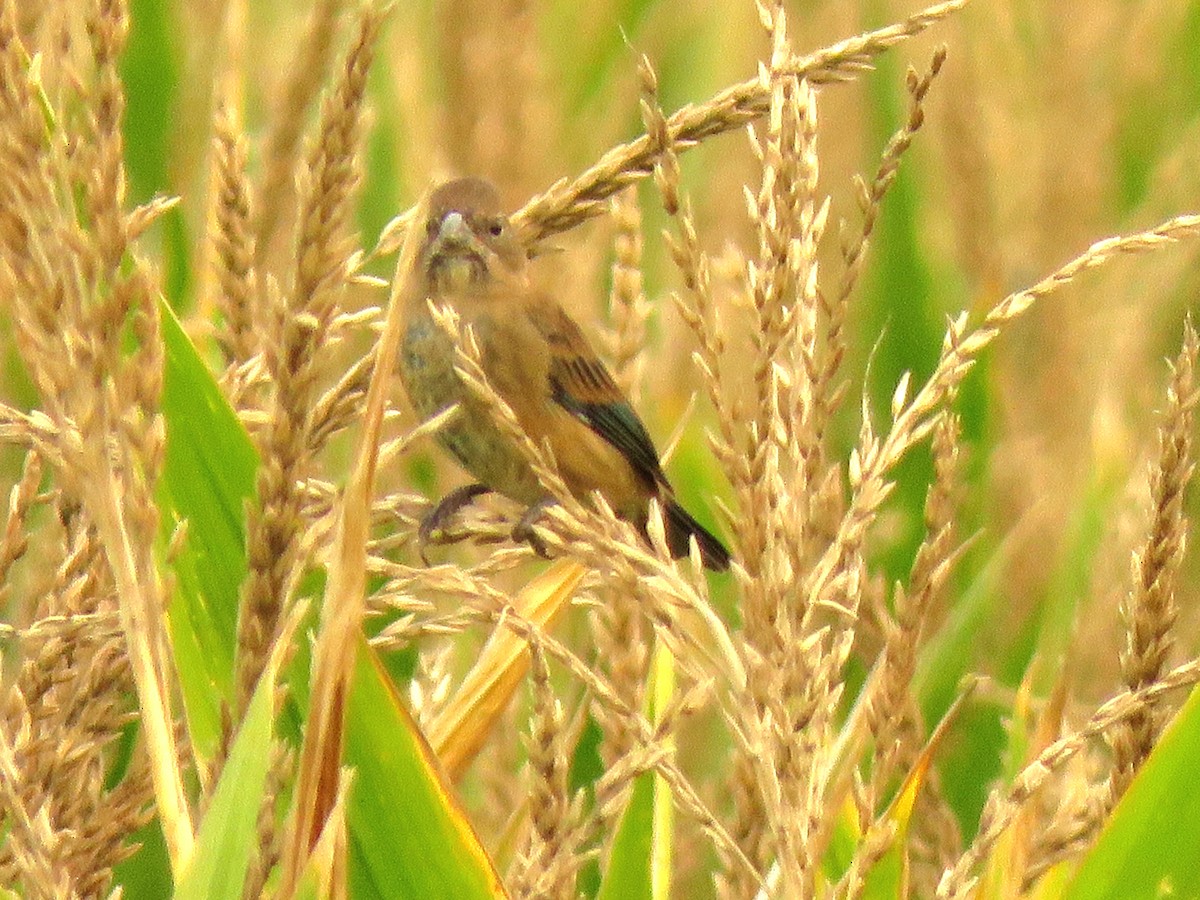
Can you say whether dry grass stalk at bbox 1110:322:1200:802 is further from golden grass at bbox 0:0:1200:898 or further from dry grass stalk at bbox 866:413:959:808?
dry grass stalk at bbox 866:413:959:808

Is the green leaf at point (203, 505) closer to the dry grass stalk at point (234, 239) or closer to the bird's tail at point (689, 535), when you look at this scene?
the dry grass stalk at point (234, 239)

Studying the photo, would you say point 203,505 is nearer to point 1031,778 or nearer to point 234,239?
point 234,239

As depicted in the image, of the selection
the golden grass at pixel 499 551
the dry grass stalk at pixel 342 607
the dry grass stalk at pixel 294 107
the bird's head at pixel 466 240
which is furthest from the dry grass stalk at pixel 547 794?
the bird's head at pixel 466 240

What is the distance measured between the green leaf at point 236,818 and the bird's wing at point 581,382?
7.34 ft

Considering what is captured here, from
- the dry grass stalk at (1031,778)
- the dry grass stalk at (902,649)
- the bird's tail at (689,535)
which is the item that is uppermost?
the dry grass stalk at (902,649)

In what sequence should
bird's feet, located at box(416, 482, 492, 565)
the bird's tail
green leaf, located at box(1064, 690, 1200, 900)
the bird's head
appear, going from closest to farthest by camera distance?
1. green leaf, located at box(1064, 690, 1200, 900)
2. bird's feet, located at box(416, 482, 492, 565)
3. the bird's tail
4. the bird's head

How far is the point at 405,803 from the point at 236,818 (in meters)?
0.22

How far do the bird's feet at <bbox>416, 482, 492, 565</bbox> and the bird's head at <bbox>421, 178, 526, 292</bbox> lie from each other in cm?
40

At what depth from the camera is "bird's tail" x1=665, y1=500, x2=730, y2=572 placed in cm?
297

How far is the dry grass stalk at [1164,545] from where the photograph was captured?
1307 mm

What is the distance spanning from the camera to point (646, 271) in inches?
163

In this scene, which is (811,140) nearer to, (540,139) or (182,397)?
(182,397)

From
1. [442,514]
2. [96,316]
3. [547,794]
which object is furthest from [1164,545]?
[442,514]

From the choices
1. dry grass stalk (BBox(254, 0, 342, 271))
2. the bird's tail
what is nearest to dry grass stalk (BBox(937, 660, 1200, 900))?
dry grass stalk (BBox(254, 0, 342, 271))
